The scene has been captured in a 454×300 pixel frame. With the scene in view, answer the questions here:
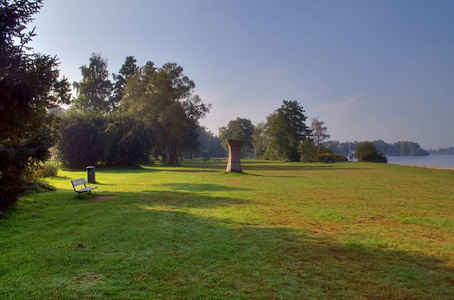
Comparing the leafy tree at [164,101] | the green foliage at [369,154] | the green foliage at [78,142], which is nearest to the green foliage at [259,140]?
the green foliage at [369,154]

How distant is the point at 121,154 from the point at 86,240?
3067 centimetres

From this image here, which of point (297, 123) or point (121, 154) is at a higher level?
point (297, 123)

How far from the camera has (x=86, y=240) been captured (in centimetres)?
586

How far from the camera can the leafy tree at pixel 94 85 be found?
5259 centimetres

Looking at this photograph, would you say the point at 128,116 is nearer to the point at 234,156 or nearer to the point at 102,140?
the point at 102,140

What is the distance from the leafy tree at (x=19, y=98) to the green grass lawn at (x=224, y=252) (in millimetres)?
1217

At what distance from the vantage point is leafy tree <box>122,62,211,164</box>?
42062mm

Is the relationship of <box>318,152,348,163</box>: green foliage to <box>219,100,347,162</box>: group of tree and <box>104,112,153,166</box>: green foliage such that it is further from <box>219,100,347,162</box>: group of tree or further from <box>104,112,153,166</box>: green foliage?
<box>104,112,153,166</box>: green foliage

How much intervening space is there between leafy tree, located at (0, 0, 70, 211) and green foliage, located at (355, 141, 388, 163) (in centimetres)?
5149

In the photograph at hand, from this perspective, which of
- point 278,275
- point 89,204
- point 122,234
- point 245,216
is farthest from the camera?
point 89,204

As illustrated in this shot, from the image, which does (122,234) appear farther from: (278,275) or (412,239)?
(412,239)

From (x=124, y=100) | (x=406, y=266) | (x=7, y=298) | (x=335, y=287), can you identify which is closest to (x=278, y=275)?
(x=335, y=287)

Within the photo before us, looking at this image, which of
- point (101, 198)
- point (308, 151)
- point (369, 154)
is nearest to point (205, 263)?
point (101, 198)

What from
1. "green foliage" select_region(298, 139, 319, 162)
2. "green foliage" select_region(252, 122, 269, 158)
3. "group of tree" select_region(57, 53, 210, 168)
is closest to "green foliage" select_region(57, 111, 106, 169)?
"group of tree" select_region(57, 53, 210, 168)
